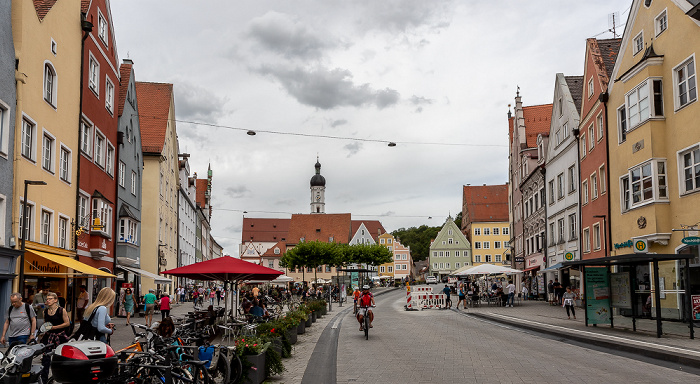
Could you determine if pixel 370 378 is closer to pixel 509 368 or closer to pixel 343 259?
pixel 509 368

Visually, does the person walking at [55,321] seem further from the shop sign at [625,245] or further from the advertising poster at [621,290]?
the shop sign at [625,245]

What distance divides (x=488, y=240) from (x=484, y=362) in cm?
9949

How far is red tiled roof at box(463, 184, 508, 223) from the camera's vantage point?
363ft

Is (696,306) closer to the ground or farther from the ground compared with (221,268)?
closer to the ground

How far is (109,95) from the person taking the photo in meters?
33.2

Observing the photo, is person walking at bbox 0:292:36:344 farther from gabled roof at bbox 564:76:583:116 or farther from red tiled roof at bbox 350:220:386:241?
red tiled roof at bbox 350:220:386:241

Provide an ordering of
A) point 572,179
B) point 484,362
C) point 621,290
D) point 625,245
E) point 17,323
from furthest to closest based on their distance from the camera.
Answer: point 572,179 → point 625,245 → point 621,290 → point 484,362 → point 17,323

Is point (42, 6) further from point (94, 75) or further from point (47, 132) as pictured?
point (94, 75)

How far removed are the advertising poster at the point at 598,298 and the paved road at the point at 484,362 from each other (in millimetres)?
2754

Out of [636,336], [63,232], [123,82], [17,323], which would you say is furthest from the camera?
[123,82]

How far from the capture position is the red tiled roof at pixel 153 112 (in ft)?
155

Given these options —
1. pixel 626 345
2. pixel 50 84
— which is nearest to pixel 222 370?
pixel 626 345

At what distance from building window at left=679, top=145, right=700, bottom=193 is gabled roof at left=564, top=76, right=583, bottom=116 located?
16.2m

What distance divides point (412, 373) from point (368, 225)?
5431 inches
